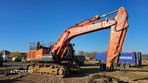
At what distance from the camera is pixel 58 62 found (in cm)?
2633

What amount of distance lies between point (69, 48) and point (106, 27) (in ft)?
19.9

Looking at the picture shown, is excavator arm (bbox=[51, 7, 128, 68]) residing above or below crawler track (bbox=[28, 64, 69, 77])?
above

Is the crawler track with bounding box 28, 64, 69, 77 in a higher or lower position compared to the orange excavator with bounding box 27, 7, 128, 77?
lower

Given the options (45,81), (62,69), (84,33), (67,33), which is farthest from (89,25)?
(45,81)

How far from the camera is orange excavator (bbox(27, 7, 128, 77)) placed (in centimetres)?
1928

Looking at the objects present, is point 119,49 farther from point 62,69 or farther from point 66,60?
point 66,60

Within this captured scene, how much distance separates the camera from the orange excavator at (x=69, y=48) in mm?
19281

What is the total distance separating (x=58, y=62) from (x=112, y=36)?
8405 millimetres

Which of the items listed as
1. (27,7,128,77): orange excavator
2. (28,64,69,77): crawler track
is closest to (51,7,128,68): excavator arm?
(27,7,128,77): orange excavator

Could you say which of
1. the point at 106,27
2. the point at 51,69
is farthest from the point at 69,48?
the point at 106,27

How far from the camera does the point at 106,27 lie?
72.2 feet

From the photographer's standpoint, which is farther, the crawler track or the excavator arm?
the crawler track

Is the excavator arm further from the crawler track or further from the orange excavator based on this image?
the crawler track

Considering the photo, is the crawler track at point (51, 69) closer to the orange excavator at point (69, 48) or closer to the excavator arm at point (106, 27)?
the orange excavator at point (69, 48)
